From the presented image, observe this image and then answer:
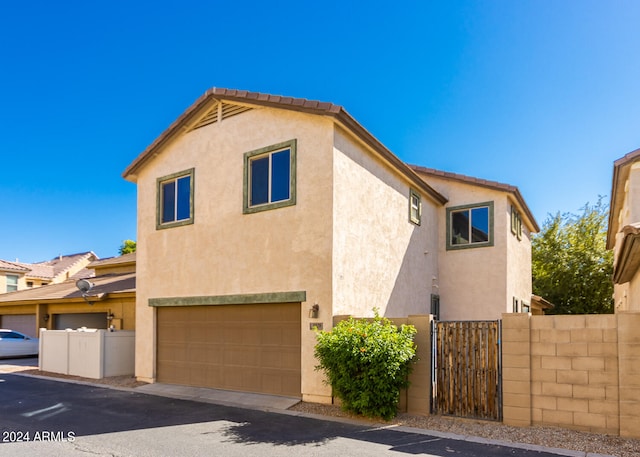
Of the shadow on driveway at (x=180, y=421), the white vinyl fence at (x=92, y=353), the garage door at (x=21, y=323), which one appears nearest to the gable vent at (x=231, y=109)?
the shadow on driveway at (x=180, y=421)

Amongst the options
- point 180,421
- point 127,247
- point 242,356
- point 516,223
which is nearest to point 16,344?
point 242,356

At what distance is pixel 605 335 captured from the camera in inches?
317

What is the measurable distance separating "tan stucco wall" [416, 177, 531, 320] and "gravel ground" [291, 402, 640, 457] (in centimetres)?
832

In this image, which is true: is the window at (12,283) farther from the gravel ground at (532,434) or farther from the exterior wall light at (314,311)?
the gravel ground at (532,434)

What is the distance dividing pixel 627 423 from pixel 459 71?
10.6 meters

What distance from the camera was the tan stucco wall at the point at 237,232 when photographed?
11.1m

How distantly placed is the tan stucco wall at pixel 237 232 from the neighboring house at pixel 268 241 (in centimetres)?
3

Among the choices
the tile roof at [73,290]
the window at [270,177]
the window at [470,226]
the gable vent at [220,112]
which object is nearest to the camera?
the window at [270,177]

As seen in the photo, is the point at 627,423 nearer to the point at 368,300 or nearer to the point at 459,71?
the point at 368,300

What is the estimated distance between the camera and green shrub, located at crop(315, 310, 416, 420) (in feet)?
29.5

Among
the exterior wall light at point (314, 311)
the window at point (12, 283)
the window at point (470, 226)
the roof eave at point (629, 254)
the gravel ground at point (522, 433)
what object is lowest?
the gravel ground at point (522, 433)

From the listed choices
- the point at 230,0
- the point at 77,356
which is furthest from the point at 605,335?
the point at 77,356

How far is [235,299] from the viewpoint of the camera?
1233 cm

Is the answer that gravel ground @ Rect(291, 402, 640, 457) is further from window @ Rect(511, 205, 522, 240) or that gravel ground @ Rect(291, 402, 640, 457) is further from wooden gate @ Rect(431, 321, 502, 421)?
window @ Rect(511, 205, 522, 240)
